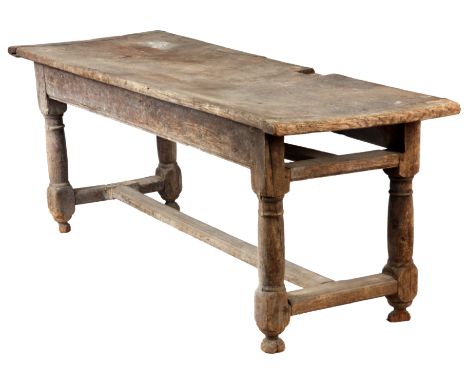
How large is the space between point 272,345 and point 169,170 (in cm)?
236

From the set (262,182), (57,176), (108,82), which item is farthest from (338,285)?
(57,176)

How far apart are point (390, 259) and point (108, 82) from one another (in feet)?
5.04

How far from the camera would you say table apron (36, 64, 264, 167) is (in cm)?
657

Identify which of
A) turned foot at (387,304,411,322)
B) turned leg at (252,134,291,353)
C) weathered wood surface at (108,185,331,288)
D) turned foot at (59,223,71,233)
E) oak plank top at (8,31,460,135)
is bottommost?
turned foot at (59,223,71,233)

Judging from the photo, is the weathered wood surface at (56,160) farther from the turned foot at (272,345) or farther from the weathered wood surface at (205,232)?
the turned foot at (272,345)

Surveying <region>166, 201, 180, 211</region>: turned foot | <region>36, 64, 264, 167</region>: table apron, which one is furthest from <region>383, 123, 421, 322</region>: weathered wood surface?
<region>166, 201, 180, 211</region>: turned foot

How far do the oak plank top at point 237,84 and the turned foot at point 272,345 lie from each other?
3.07 feet

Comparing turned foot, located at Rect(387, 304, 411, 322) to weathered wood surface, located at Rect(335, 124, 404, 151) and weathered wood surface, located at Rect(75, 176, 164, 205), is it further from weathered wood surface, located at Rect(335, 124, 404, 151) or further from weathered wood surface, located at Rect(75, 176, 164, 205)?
weathered wood surface, located at Rect(75, 176, 164, 205)

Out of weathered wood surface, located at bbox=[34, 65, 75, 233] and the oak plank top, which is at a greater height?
the oak plank top

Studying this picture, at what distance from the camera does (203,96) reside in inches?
266

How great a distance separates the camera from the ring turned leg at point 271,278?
21.3 feet

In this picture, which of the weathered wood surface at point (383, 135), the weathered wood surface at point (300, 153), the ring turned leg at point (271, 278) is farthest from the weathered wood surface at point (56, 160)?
the ring turned leg at point (271, 278)

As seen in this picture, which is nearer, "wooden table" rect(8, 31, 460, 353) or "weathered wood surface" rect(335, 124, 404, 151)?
"wooden table" rect(8, 31, 460, 353)

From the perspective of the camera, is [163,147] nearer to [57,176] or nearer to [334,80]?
[57,176]
